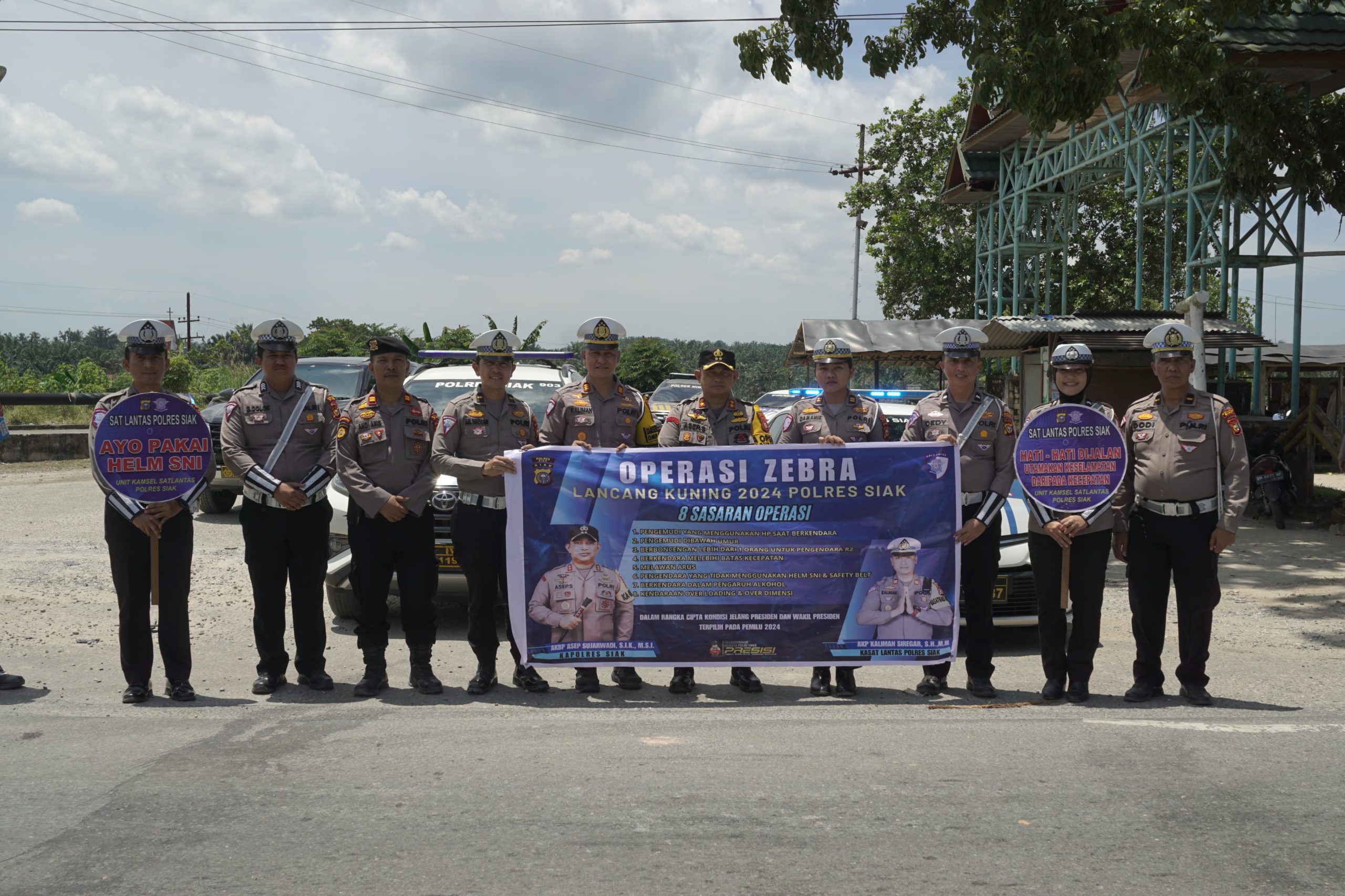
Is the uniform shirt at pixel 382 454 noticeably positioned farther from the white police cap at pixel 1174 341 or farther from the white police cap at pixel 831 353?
the white police cap at pixel 1174 341

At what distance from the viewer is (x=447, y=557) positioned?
7316 mm

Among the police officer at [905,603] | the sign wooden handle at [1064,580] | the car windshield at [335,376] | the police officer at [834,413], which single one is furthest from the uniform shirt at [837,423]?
the car windshield at [335,376]

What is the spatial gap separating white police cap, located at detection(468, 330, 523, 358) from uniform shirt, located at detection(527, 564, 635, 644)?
120 cm

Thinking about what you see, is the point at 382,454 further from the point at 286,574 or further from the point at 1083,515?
the point at 1083,515

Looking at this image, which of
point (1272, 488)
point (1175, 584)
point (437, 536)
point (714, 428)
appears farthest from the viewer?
point (1272, 488)

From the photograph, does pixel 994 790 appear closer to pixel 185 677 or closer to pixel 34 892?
pixel 34 892

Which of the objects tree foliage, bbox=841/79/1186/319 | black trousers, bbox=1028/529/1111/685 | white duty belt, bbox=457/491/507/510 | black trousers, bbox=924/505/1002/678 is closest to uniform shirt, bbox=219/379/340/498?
white duty belt, bbox=457/491/507/510

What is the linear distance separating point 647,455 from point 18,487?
15.3 metres

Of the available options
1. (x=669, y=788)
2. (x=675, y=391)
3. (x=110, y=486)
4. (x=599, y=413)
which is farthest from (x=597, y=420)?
(x=675, y=391)

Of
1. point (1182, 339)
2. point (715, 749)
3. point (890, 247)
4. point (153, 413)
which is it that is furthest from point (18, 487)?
point (890, 247)

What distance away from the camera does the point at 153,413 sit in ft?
19.3

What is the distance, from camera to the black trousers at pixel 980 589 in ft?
19.4

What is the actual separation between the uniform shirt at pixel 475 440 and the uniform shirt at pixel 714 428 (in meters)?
0.81

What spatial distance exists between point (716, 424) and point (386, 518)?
1852mm
